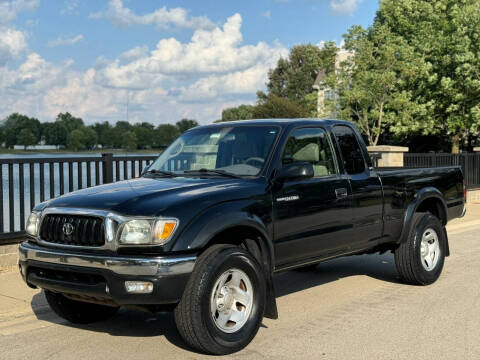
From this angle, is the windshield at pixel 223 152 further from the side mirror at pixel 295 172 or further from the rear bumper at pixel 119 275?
the rear bumper at pixel 119 275

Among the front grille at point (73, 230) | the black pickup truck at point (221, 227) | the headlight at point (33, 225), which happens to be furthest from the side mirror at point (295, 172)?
the headlight at point (33, 225)

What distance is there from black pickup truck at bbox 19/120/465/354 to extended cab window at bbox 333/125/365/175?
0.01 metres

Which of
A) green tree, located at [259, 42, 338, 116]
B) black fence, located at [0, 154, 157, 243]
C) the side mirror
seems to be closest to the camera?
the side mirror

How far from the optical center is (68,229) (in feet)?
16.6

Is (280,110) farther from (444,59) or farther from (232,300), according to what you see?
(232,300)

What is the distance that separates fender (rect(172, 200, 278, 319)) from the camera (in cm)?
482

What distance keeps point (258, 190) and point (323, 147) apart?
1.35 meters

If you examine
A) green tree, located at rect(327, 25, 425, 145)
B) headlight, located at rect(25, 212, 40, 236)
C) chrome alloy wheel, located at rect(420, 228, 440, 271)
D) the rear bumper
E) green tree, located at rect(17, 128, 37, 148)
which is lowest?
chrome alloy wheel, located at rect(420, 228, 440, 271)

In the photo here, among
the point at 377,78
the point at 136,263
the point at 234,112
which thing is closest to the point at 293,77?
the point at 234,112

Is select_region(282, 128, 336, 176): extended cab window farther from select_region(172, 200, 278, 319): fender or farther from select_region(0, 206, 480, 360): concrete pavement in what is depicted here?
select_region(0, 206, 480, 360): concrete pavement

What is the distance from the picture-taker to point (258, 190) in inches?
218

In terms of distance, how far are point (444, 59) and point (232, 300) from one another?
27754 millimetres

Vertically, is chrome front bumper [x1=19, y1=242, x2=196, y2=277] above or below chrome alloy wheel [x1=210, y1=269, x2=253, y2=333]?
above

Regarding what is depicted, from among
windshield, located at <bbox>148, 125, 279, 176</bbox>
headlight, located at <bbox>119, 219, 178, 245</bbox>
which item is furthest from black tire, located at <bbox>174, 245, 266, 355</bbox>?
windshield, located at <bbox>148, 125, 279, 176</bbox>
